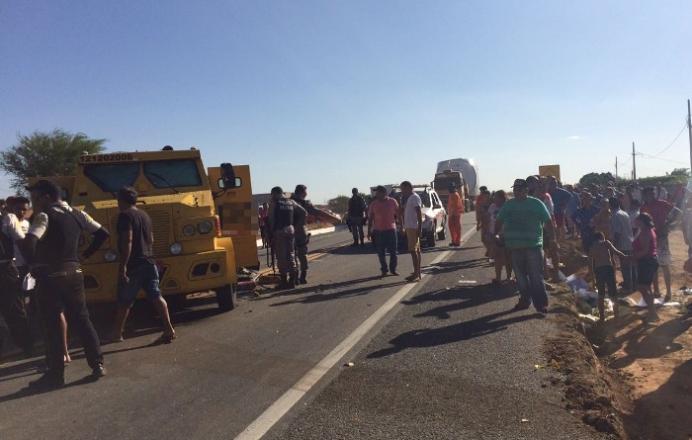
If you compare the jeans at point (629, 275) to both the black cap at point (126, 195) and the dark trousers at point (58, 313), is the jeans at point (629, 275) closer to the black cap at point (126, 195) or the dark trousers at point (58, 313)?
the black cap at point (126, 195)

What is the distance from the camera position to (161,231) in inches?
301

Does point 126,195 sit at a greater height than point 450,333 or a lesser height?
greater

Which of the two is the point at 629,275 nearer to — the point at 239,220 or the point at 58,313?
the point at 239,220

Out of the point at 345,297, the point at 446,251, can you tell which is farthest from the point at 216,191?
the point at 446,251

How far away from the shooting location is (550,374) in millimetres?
5223

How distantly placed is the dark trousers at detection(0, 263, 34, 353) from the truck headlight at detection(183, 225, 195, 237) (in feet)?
6.62

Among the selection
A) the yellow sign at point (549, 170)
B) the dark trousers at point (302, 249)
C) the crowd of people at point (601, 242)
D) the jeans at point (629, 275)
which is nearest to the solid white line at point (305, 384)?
the crowd of people at point (601, 242)

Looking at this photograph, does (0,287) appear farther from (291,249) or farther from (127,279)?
(291,249)

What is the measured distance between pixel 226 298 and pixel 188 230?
1.40m

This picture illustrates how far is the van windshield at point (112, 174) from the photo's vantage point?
877 centimetres

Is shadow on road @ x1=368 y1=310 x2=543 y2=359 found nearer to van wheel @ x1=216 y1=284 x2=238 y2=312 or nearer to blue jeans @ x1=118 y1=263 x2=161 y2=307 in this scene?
blue jeans @ x1=118 y1=263 x2=161 y2=307

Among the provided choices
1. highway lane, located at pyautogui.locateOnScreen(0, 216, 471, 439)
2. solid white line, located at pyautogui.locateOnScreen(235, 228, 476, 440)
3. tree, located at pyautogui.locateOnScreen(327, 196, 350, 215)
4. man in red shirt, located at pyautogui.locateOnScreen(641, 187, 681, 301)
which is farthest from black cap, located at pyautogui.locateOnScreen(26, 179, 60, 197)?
tree, located at pyautogui.locateOnScreen(327, 196, 350, 215)

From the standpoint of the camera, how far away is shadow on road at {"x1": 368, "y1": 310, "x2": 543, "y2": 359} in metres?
6.24

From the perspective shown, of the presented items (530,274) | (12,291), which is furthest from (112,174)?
(530,274)
